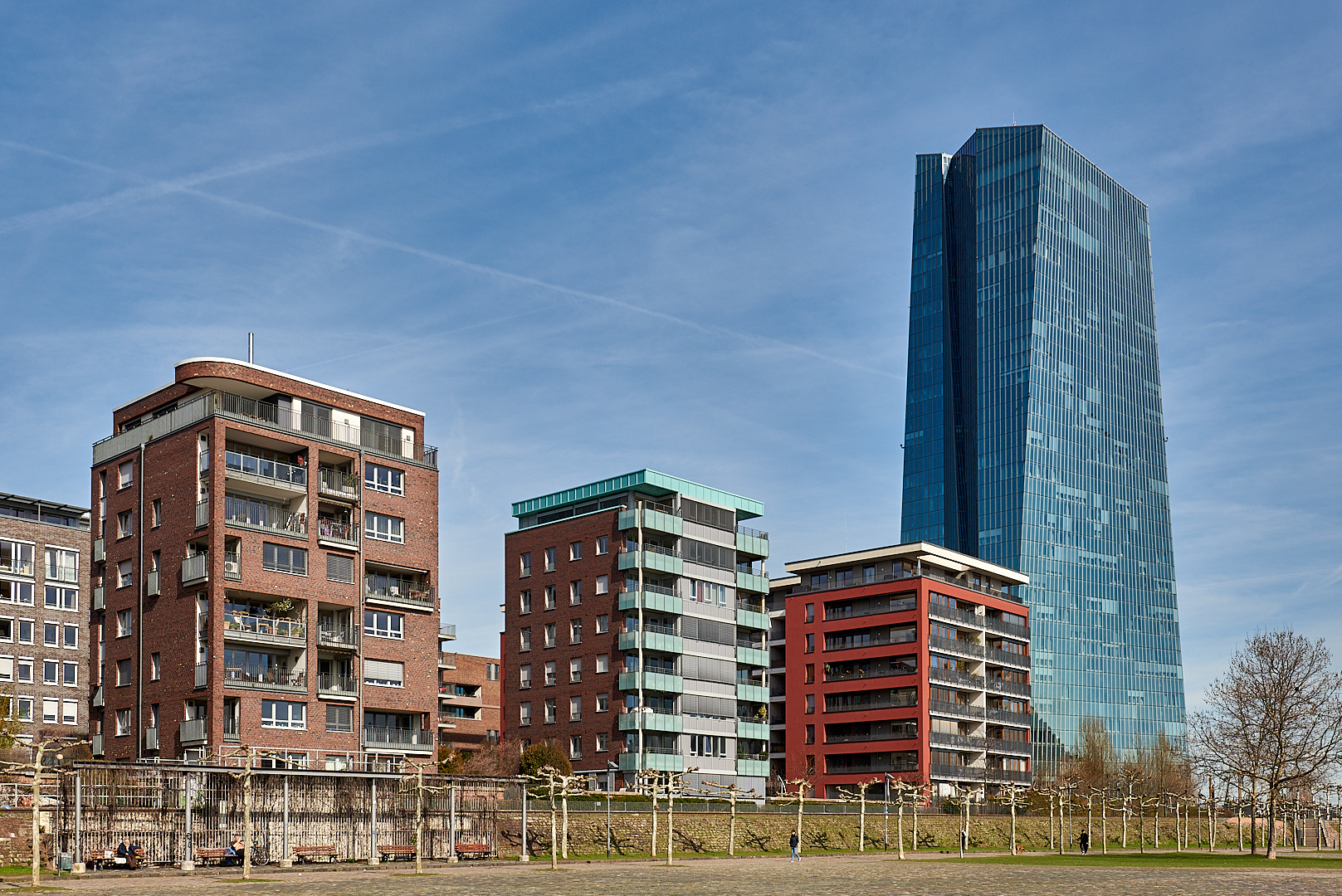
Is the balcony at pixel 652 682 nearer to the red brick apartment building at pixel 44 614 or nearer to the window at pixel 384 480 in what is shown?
the window at pixel 384 480

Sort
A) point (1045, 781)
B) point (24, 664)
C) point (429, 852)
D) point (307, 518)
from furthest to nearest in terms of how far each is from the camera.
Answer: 1. point (1045, 781)
2. point (24, 664)
3. point (307, 518)
4. point (429, 852)

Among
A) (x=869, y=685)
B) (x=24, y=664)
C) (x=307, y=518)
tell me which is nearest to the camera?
(x=307, y=518)

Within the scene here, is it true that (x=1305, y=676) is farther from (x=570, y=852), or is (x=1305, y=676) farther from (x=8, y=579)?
(x=8, y=579)

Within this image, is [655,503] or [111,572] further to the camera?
[655,503]

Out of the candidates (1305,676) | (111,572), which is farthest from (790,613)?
(111,572)

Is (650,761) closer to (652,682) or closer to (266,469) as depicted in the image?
(652,682)

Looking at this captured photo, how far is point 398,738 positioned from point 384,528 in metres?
13.8

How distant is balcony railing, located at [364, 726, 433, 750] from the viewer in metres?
87.4

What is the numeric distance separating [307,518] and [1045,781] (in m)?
108

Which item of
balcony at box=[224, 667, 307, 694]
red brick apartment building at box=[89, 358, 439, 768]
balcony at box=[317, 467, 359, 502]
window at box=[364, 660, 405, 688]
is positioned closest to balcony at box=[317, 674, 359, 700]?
red brick apartment building at box=[89, 358, 439, 768]

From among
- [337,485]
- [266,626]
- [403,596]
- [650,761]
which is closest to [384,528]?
[337,485]

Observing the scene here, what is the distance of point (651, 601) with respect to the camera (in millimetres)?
112375

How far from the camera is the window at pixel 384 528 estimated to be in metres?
90.7

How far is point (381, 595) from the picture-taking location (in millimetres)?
89938
